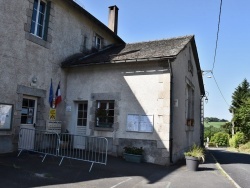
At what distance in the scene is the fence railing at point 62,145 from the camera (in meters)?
9.13

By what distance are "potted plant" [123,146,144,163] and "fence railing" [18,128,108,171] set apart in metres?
0.81

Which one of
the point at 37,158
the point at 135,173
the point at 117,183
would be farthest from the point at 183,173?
the point at 37,158

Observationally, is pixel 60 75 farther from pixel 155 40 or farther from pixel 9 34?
pixel 155 40

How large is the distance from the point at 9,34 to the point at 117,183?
20.4ft

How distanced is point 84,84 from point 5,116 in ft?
12.3

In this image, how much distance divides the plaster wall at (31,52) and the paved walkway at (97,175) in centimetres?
192

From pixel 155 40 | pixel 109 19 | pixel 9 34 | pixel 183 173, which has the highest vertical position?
pixel 109 19

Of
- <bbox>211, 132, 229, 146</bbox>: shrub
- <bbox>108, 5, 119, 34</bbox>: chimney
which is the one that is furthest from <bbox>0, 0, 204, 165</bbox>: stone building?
<bbox>211, 132, 229, 146</bbox>: shrub

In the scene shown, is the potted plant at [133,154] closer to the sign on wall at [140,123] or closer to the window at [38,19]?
the sign on wall at [140,123]

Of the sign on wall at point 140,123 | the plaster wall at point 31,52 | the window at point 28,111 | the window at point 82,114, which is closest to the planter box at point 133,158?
the sign on wall at point 140,123

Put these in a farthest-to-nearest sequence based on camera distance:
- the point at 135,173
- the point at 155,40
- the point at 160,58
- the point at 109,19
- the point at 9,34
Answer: the point at 109,19, the point at 155,40, the point at 160,58, the point at 9,34, the point at 135,173

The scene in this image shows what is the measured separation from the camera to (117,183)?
249 inches

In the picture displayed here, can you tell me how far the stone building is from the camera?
9164mm

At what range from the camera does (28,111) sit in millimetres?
10023
